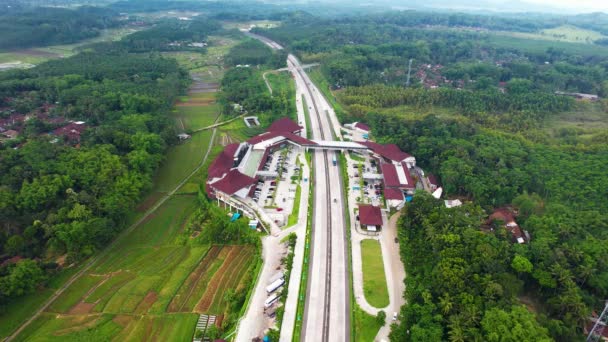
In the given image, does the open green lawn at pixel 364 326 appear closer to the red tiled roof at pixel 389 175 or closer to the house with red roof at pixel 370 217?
the house with red roof at pixel 370 217

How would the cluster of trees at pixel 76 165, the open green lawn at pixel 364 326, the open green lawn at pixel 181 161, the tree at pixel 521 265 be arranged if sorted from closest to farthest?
the open green lawn at pixel 364 326
the tree at pixel 521 265
the cluster of trees at pixel 76 165
the open green lawn at pixel 181 161

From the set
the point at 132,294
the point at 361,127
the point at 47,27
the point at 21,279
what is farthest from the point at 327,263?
the point at 47,27

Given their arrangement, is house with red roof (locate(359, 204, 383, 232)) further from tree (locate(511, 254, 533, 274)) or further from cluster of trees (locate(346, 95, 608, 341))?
tree (locate(511, 254, 533, 274))

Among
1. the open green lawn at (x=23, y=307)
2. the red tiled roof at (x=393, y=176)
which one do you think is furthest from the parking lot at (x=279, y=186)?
the open green lawn at (x=23, y=307)

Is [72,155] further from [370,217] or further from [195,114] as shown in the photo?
[370,217]

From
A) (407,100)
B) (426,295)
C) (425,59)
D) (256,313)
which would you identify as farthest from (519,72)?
(256,313)
